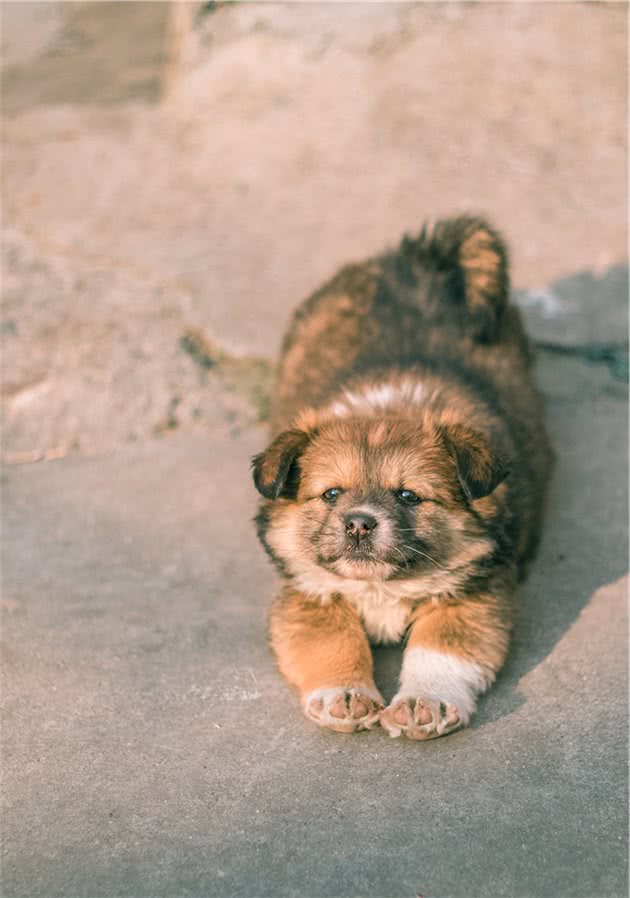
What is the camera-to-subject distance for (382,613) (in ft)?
13.0

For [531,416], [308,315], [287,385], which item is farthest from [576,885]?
[308,315]

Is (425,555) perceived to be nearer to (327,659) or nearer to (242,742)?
(327,659)

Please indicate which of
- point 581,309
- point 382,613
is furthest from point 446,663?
point 581,309

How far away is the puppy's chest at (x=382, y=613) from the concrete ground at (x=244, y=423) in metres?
0.12

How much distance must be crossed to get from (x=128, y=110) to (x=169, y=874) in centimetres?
685

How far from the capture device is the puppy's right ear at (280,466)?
3.84 meters

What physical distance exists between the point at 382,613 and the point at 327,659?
1.14 ft

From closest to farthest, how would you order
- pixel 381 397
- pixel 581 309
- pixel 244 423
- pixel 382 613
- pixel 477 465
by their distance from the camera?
pixel 477 465
pixel 382 613
pixel 381 397
pixel 244 423
pixel 581 309

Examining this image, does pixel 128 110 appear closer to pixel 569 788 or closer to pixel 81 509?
pixel 81 509

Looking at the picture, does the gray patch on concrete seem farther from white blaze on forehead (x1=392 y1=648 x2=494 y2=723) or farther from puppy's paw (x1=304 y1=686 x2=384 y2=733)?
puppy's paw (x1=304 y1=686 x2=384 y2=733)

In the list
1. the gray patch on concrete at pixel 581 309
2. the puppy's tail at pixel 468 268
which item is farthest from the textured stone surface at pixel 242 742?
the gray patch on concrete at pixel 581 309

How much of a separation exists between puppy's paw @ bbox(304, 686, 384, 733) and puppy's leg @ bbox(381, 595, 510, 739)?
58mm

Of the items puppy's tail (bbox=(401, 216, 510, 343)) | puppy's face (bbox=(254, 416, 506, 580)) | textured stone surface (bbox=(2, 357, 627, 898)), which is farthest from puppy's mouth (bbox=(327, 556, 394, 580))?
puppy's tail (bbox=(401, 216, 510, 343))

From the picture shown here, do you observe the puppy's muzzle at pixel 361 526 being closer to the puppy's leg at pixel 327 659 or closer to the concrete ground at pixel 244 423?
the puppy's leg at pixel 327 659
